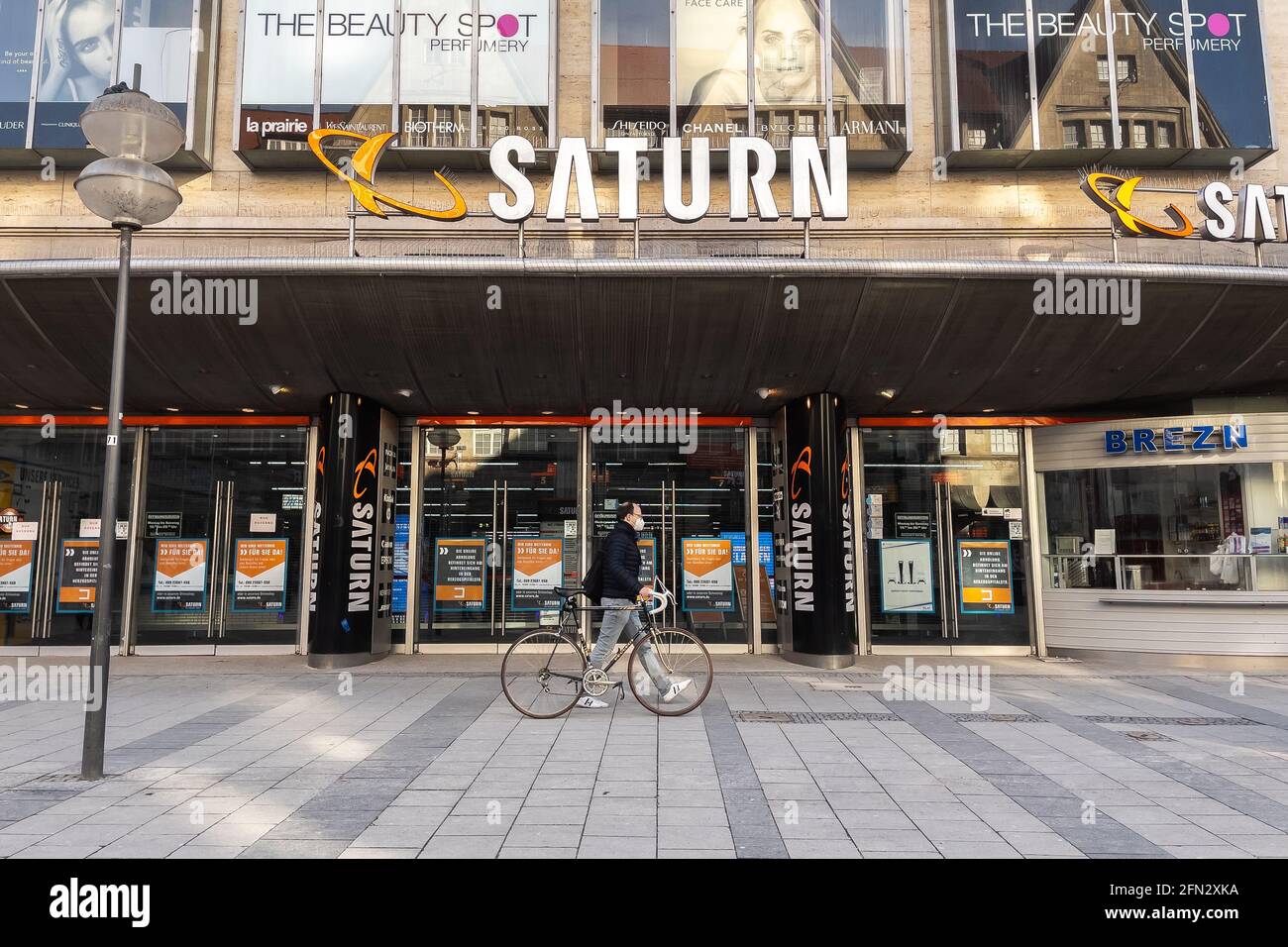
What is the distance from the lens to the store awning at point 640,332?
855 cm

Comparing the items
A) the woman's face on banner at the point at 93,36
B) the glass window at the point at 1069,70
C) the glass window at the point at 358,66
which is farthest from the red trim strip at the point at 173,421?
the glass window at the point at 1069,70

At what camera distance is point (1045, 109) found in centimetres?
1112

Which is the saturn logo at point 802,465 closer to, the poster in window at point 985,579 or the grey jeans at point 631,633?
the poster in window at point 985,579

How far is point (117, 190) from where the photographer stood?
18.4 feet

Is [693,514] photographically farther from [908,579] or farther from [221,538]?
[221,538]

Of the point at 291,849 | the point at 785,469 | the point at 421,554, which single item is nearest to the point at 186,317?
the point at 421,554

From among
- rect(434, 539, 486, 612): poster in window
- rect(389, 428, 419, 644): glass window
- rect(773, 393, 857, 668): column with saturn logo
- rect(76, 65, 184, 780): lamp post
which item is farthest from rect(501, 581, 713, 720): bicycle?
rect(389, 428, 419, 644): glass window

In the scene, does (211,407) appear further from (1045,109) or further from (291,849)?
(1045,109)

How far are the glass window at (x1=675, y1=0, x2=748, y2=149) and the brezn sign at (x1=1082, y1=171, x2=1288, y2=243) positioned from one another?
466cm

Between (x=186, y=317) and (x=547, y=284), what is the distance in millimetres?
4059

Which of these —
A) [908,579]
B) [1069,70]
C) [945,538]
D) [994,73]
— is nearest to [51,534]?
[908,579]

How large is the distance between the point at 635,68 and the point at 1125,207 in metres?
6.61

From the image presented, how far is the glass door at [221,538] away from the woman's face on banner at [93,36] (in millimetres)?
5146

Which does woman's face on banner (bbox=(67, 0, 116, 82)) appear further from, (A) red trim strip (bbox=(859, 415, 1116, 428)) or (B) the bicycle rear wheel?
(A) red trim strip (bbox=(859, 415, 1116, 428))
